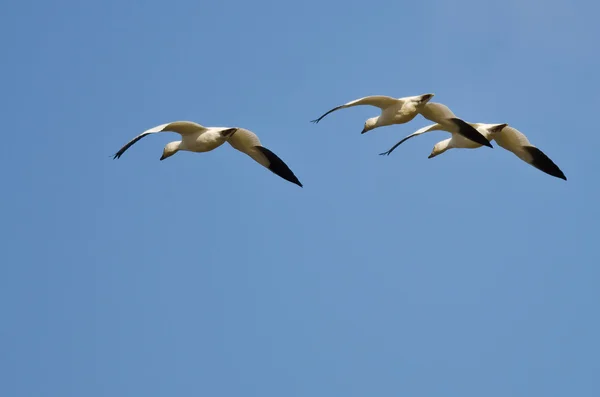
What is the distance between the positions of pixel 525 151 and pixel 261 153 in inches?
229

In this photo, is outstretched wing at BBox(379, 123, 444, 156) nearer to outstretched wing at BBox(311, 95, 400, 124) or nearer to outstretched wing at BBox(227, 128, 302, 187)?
outstretched wing at BBox(311, 95, 400, 124)

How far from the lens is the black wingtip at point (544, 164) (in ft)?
102

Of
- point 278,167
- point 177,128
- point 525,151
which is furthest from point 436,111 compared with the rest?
point 177,128

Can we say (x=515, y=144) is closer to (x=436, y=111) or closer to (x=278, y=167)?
(x=436, y=111)

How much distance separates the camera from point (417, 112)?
1188 inches

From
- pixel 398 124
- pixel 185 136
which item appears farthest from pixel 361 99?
pixel 185 136

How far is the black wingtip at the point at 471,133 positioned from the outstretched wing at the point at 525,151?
1.57 meters

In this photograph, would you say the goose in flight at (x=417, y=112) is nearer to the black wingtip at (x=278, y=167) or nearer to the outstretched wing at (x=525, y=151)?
the outstretched wing at (x=525, y=151)

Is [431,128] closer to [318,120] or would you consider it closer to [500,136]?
[500,136]

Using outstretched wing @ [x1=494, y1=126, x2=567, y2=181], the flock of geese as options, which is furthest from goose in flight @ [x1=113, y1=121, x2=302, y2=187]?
outstretched wing @ [x1=494, y1=126, x2=567, y2=181]

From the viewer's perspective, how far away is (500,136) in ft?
104

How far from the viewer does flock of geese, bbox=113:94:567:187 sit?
29141 millimetres

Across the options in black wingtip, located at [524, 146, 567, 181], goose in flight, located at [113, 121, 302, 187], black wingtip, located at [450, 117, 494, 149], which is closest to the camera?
goose in flight, located at [113, 121, 302, 187]

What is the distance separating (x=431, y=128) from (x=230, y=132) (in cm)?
485
